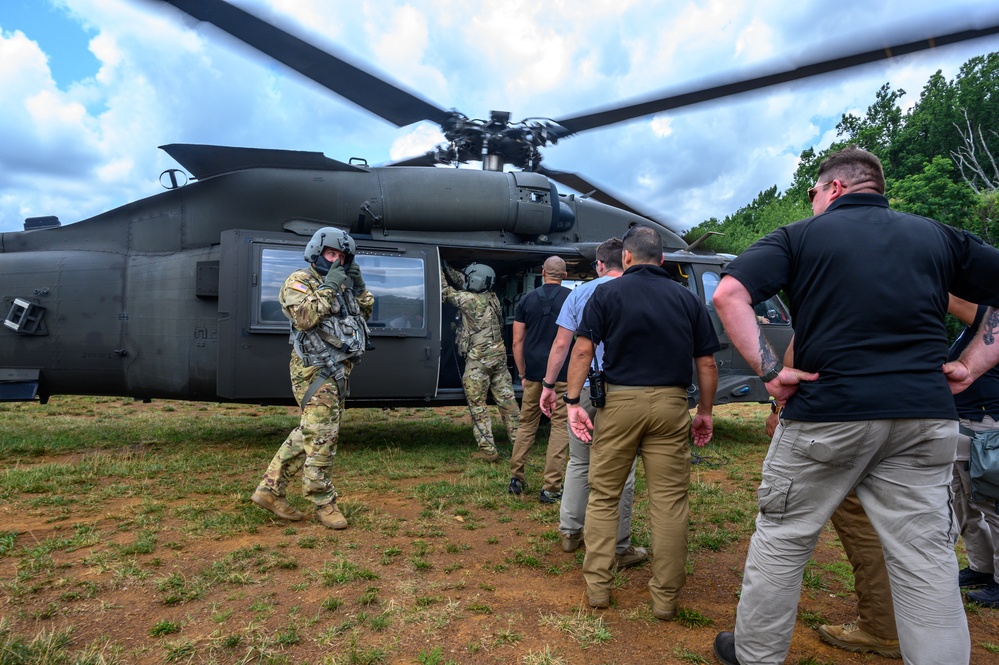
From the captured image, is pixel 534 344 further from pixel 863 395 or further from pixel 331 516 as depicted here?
pixel 863 395

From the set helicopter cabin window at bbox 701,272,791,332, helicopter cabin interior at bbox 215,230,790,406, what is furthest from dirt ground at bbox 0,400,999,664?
helicopter cabin window at bbox 701,272,791,332

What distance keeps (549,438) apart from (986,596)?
277cm

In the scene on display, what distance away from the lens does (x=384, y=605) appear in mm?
2889

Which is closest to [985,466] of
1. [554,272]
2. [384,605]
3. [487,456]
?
[384,605]

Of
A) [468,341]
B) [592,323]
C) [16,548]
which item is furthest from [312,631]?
[468,341]

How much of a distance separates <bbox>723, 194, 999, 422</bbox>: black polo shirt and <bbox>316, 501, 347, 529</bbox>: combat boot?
113 inches

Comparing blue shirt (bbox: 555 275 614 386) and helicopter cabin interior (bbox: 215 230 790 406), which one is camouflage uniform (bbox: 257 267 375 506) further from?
blue shirt (bbox: 555 275 614 386)

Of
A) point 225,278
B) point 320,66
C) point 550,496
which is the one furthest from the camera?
point 225,278

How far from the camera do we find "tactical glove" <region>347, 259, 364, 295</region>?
4379mm

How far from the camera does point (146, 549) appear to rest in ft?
11.3

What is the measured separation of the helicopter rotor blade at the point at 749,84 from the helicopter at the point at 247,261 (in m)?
0.03

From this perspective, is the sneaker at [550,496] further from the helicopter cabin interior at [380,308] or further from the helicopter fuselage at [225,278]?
the helicopter fuselage at [225,278]

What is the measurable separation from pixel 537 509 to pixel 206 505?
237 centimetres

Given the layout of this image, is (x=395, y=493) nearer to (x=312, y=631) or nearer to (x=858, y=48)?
(x=312, y=631)
